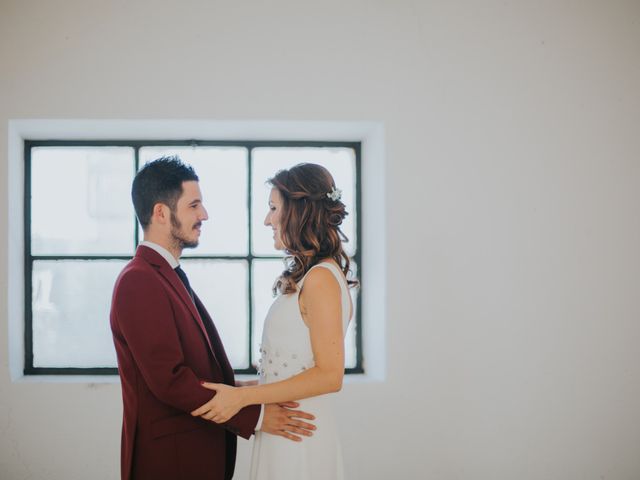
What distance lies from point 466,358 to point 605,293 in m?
0.76

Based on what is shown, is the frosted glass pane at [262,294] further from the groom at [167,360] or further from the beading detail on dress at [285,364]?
the beading detail on dress at [285,364]

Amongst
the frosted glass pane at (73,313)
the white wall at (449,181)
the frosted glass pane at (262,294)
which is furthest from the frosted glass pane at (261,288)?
the frosted glass pane at (73,313)

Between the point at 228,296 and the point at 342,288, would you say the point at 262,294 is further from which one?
the point at 342,288

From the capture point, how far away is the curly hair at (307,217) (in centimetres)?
163

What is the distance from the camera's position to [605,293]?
2453 millimetres

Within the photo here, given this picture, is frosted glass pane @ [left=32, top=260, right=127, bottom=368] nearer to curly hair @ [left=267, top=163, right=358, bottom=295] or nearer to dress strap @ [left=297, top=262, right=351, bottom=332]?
curly hair @ [left=267, top=163, right=358, bottom=295]

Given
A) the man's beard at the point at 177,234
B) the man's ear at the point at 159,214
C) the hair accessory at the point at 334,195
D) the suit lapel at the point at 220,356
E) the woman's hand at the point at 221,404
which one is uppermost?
the hair accessory at the point at 334,195

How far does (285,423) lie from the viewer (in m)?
1.62

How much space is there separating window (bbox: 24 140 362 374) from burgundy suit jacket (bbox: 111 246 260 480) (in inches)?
36.8

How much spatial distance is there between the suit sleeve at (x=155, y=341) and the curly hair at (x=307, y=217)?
39 cm

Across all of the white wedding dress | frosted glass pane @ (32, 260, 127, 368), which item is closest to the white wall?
frosted glass pane @ (32, 260, 127, 368)

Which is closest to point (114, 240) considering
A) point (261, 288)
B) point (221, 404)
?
point (261, 288)

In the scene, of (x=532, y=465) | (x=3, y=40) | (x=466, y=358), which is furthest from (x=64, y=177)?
(x=532, y=465)

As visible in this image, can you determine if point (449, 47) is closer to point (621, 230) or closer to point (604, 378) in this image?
point (621, 230)
